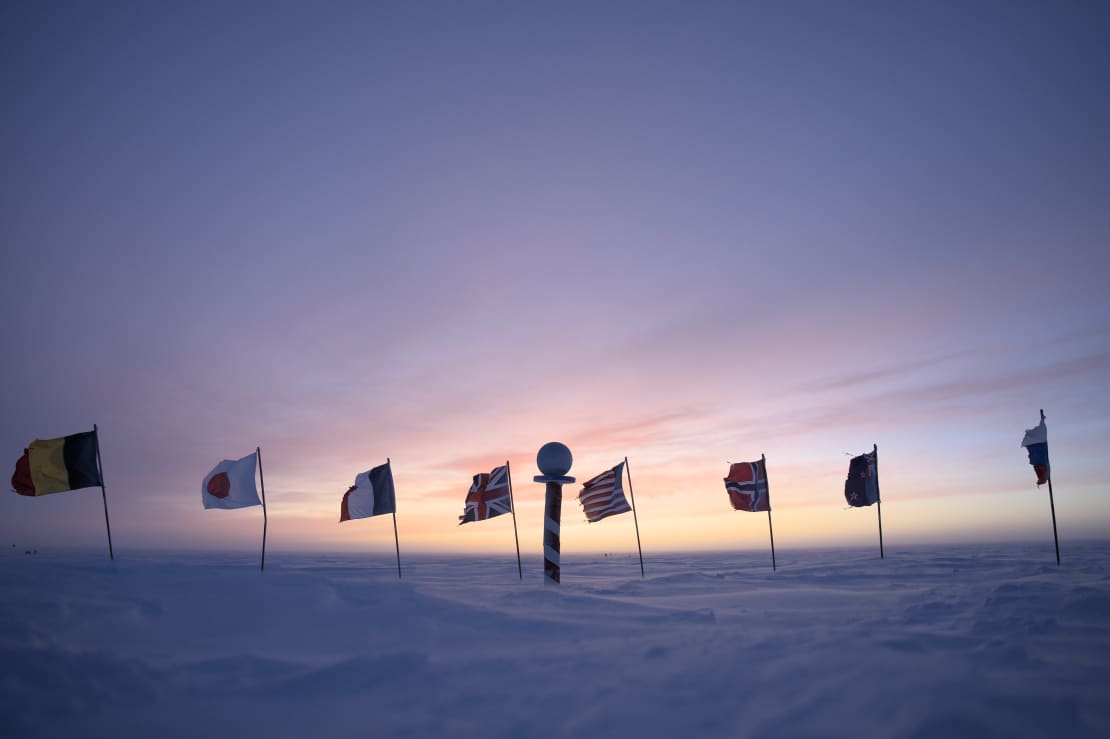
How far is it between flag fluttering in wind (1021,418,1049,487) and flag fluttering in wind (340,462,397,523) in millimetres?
26196

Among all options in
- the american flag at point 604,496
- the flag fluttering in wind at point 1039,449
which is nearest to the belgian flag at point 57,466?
the american flag at point 604,496

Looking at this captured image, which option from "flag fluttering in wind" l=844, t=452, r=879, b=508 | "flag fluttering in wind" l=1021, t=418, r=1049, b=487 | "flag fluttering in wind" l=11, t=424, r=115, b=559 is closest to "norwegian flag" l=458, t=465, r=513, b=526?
"flag fluttering in wind" l=11, t=424, r=115, b=559

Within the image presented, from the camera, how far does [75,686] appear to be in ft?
22.4

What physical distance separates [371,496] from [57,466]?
10.2 meters

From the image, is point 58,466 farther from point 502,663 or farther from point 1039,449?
point 1039,449

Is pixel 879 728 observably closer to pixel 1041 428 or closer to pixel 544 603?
pixel 544 603

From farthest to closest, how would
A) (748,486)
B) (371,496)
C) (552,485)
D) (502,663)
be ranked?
(748,486) → (371,496) → (552,485) → (502,663)

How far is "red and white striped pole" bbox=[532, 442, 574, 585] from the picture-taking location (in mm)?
18281

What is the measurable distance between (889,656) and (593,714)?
4994 mm

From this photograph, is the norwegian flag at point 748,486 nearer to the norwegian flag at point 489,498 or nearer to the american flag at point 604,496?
the american flag at point 604,496

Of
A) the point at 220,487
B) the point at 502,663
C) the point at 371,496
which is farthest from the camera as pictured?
the point at 371,496

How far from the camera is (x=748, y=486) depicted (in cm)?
2508

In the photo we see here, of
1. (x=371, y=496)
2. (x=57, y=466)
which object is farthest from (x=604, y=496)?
(x=57, y=466)

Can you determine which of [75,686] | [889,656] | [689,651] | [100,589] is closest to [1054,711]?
[889,656]
